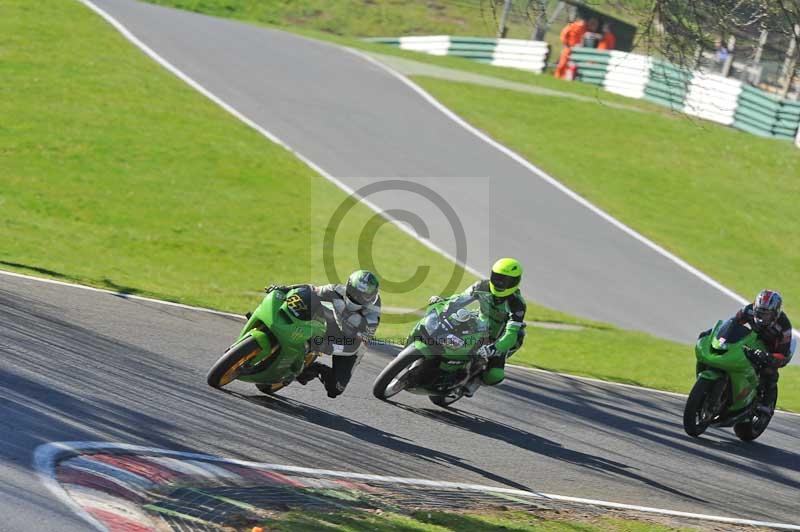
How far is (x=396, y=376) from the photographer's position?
36.7ft

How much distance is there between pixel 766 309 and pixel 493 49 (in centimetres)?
2653

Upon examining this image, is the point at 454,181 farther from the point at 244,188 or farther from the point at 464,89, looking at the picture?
the point at 464,89

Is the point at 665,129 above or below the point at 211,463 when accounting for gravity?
above

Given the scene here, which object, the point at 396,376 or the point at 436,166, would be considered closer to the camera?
the point at 396,376

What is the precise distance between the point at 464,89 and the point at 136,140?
12.0m

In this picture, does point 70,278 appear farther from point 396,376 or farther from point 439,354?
point 439,354

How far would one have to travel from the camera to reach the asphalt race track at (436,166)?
69.3ft

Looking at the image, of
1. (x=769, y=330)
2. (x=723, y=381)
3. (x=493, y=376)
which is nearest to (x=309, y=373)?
(x=493, y=376)

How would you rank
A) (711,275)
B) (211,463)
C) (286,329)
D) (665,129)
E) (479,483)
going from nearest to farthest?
(211,463)
(479,483)
(286,329)
(711,275)
(665,129)

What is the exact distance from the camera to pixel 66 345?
10539mm

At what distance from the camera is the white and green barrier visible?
3697 cm

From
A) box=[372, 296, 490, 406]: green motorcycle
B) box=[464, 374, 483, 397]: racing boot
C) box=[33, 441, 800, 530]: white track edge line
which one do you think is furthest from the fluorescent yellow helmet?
box=[33, 441, 800, 530]: white track edge line

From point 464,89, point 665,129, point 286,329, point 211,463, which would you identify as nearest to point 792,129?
point 665,129

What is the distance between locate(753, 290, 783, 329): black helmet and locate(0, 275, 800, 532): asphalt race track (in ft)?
4.89
